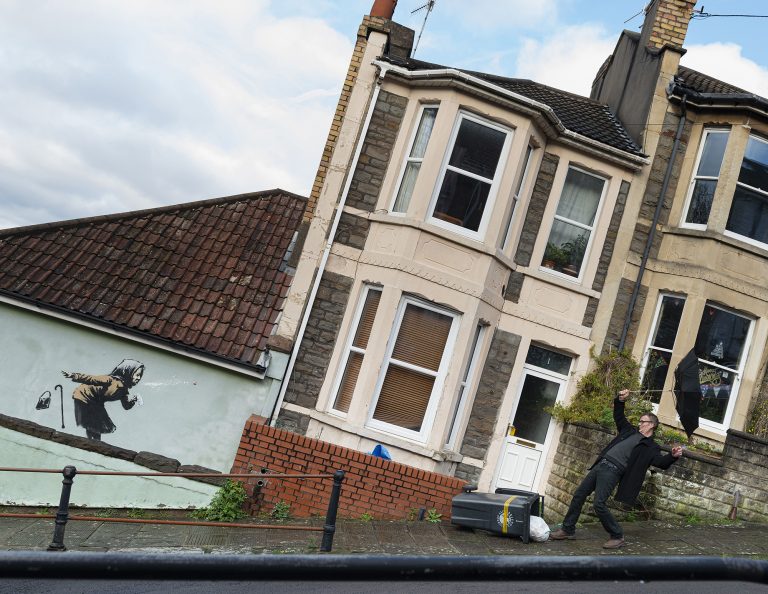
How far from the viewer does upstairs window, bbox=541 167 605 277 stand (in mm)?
13602

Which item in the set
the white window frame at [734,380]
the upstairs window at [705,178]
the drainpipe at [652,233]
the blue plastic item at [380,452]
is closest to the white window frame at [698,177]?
the upstairs window at [705,178]

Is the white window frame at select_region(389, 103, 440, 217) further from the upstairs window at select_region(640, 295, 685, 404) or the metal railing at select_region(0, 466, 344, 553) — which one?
the metal railing at select_region(0, 466, 344, 553)

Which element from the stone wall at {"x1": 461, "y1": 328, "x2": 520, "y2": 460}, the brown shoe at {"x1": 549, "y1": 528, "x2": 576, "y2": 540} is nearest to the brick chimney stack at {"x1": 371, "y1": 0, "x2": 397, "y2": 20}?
the stone wall at {"x1": 461, "y1": 328, "x2": 520, "y2": 460}

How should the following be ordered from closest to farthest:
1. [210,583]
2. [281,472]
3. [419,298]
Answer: [210,583] < [281,472] < [419,298]

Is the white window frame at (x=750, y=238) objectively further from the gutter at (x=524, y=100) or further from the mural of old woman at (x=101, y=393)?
the mural of old woman at (x=101, y=393)

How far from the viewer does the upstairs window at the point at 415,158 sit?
42.3ft

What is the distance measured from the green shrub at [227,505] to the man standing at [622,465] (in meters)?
4.94

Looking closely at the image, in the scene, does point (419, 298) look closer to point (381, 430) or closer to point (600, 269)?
point (381, 430)

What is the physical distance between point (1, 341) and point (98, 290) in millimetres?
1707

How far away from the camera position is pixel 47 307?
1231cm

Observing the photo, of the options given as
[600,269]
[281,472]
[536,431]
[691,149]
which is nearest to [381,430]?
[281,472]

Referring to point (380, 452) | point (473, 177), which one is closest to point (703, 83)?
point (473, 177)

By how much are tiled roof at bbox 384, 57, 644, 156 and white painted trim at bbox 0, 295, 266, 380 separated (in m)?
5.74

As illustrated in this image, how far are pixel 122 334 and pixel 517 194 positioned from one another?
23.0ft
